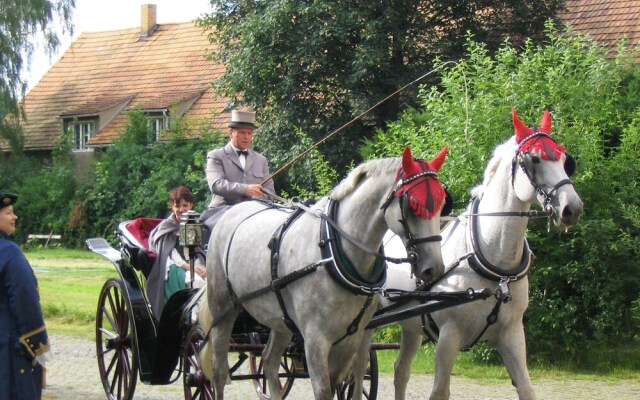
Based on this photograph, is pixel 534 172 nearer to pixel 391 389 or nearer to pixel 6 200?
pixel 6 200

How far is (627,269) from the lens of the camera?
1215 centimetres

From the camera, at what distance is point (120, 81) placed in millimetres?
41000

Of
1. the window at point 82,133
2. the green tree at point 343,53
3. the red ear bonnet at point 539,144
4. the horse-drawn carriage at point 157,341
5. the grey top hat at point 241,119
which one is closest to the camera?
the red ear bonnet at point 539,144

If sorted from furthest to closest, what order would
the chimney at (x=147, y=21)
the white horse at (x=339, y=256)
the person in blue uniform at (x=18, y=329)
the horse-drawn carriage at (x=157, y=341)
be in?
the chimney at (x=147, y=21), the horse-drawn carriage at (x=157, y=341), the white horse at (x=339, y=256), the person in blue uniform at (x=18, y=329)

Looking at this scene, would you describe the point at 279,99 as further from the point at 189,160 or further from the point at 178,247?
the point at 178,247

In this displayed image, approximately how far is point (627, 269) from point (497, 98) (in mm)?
2332

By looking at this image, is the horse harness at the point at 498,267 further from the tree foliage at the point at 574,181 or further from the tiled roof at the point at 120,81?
the tiled roof at the point at 120,81

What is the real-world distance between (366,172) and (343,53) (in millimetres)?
14990

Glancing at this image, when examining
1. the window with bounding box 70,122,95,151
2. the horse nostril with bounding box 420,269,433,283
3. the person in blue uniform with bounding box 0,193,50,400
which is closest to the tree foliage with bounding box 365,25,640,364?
the horse nostril with bounding box 420,269,433,283

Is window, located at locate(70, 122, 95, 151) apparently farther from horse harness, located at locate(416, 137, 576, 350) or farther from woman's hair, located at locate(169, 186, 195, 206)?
horse harness, located at locate(416, 137, 576, 350)

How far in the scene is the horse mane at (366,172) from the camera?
21.6 feet

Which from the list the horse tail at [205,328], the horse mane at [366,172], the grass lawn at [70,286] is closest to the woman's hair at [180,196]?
the horse tail at [205,328]

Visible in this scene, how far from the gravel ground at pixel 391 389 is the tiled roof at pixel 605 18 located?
1394cm

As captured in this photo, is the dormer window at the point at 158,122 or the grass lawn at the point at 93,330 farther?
the dormer window at the point at 158,122
